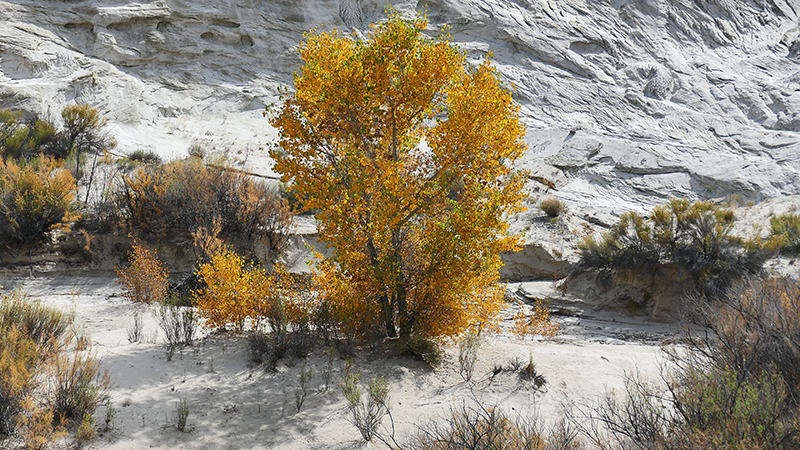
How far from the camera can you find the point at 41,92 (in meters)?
14.9

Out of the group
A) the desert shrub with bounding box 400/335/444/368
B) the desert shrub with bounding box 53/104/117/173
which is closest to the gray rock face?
the desert shrub with bounding box 53/104/117/173

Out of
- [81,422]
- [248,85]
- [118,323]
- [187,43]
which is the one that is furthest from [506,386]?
[187,43]

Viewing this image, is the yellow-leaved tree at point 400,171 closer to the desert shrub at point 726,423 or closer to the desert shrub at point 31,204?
the desert shrub at point 726,423

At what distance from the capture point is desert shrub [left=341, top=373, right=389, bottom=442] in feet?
15.3

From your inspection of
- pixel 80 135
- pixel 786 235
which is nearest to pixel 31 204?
pixel 80 135

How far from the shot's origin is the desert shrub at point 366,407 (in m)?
4.66

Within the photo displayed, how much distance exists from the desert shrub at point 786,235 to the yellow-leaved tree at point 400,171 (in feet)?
25.2

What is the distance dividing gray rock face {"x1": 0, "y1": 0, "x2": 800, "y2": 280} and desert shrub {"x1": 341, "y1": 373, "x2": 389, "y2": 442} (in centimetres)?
1146

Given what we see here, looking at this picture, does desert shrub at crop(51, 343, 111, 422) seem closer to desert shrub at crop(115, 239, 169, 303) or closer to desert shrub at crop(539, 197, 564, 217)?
desert shrub at crop(115, 239, 169, 303)

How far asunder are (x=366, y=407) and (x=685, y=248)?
863 centimetres

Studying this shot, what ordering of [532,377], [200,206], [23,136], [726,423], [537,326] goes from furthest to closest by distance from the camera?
1. [23,136]
2. [200,206]
3. [537,326]
4. [532,377]
5. [726,423]

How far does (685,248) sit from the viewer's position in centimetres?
1073

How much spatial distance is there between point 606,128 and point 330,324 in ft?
53.5

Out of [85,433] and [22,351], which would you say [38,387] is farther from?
[85,433]
